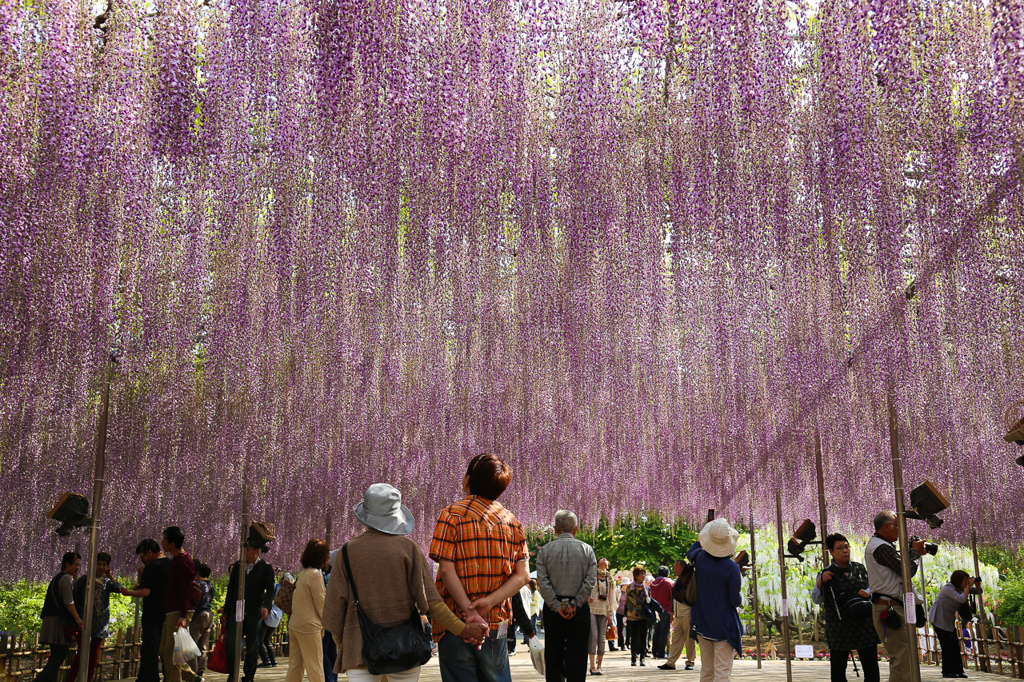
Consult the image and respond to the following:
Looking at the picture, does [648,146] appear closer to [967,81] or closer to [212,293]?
[967,81]

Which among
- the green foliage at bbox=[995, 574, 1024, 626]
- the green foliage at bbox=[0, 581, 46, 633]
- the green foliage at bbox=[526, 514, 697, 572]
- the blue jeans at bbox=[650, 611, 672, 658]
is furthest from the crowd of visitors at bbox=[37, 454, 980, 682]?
the green foliage at bbox=[526, 514, 697, 572]

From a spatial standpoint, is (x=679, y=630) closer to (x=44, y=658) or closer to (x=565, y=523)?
(x=565, y=523)

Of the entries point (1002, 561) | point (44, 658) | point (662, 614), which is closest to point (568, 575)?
point (662, 614)

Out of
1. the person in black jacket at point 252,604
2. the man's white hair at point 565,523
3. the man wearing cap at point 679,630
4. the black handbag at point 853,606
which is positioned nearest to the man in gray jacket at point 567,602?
the man's white hair at point 565,523

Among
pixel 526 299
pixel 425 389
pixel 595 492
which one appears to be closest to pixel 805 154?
pixel 526 299

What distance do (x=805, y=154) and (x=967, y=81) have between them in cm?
114

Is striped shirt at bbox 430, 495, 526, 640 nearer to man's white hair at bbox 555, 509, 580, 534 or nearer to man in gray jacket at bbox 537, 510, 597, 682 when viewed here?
man in gray jacket at bbox 537, 510, 597, 682

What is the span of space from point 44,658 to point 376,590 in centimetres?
1135

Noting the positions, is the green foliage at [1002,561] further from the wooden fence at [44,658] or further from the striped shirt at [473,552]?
the striped shirt at [473,552]

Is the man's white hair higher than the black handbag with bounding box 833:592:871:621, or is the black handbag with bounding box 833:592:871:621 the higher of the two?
the man's white hair

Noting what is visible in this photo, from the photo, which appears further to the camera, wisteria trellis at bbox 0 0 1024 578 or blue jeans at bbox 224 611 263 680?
blue jeans at bbox 224 611 263 680

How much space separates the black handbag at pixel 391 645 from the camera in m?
3.93

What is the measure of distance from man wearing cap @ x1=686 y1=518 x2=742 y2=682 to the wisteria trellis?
225cm

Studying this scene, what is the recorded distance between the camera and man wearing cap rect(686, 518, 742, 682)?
660 centimetres
